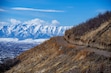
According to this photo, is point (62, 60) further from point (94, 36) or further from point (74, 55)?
point (94, 36)

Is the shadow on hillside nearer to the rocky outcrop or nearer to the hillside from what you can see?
the hillside

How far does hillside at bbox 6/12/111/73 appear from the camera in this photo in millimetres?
38344

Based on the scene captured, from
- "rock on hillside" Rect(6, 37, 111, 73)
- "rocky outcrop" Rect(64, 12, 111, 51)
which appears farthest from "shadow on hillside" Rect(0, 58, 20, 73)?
"rocky outcrop" Rect(64, 12, 111, 51)

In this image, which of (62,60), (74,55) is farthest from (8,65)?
(74,55)

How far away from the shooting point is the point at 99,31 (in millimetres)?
50281

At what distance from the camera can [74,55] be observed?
4656cm

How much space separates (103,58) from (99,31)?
12.8 m

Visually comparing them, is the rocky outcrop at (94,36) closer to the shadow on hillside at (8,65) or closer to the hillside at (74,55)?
the hillside at (74,55)

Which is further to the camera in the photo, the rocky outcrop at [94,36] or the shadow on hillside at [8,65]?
the shadow on hillside at [8,65]

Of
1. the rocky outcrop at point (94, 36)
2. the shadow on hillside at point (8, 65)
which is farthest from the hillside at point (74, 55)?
the shadow on hillside at point (8, 65)

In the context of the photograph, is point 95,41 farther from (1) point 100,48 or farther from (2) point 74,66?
(2) point 74,66

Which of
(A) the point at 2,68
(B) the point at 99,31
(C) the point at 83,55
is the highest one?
(B) the point at 99,31

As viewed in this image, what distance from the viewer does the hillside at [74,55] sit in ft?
126

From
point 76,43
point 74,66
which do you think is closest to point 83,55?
point 74,66
